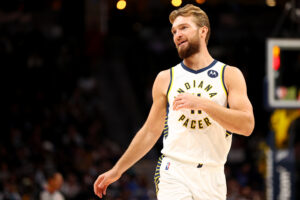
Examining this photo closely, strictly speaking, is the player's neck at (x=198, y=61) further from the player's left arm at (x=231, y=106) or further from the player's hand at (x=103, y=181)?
the player's hand at (x=103, y=181)

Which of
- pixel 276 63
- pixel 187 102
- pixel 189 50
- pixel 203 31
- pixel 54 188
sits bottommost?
pixel 54 188

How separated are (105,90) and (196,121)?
1613 centimetres

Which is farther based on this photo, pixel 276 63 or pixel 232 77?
pixel 276 63

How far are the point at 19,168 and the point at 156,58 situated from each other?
25.9 ft

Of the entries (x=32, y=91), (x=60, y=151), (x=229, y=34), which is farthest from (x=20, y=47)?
(x=229, y=34)

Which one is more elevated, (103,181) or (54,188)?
(103,181)

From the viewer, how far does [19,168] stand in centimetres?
1345

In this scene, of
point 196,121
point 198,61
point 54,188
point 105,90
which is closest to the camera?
point 196,121

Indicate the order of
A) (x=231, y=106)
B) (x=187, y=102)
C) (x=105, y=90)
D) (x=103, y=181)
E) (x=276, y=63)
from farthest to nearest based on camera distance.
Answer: (x=105, y=90)
(x=276, y=63)
(x=103, y=181)
(x=231, y=106)
(x=187, y=102)

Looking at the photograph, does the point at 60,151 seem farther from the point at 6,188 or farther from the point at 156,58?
the point at 156,58

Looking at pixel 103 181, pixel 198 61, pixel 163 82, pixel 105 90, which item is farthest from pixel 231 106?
pixel 105 90

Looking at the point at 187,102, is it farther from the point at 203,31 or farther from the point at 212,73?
the point at 203,31

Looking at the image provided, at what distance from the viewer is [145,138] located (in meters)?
4.59

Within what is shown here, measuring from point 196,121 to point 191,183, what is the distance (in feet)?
1.52
